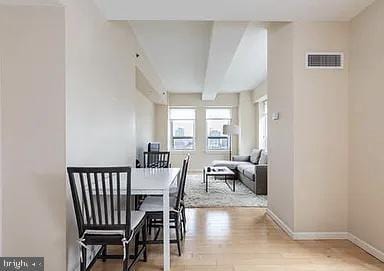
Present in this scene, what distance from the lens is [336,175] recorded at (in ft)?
12.9

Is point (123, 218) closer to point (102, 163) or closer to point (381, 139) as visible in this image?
point (102, 163)

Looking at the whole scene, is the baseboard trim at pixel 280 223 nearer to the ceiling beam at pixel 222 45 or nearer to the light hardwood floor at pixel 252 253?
the light hardwood floor at pixel 252 253

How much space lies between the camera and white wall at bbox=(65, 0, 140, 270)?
2709 millimetres

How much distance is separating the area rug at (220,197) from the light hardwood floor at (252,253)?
125cm

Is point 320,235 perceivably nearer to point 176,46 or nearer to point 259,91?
point 176,46

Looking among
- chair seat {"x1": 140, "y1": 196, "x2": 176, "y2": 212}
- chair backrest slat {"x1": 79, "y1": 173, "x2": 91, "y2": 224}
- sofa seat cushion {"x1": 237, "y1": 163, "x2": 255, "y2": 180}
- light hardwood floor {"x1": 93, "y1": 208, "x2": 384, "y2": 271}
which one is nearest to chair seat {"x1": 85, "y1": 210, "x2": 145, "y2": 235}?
chair backrest slat {"x1": 79, "y1": 173, "x2": 91, "y2": 224}

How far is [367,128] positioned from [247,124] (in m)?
7.91

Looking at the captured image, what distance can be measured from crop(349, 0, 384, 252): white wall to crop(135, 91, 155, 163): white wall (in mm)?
5206

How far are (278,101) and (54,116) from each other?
2983 millimetres

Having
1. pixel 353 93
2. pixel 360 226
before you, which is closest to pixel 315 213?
pixel 360 226

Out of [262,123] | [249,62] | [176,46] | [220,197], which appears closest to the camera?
[176,46]

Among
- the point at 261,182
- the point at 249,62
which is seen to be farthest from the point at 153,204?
the point at 249,62

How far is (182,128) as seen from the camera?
11.8 m

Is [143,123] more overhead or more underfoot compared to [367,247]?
more overhead
